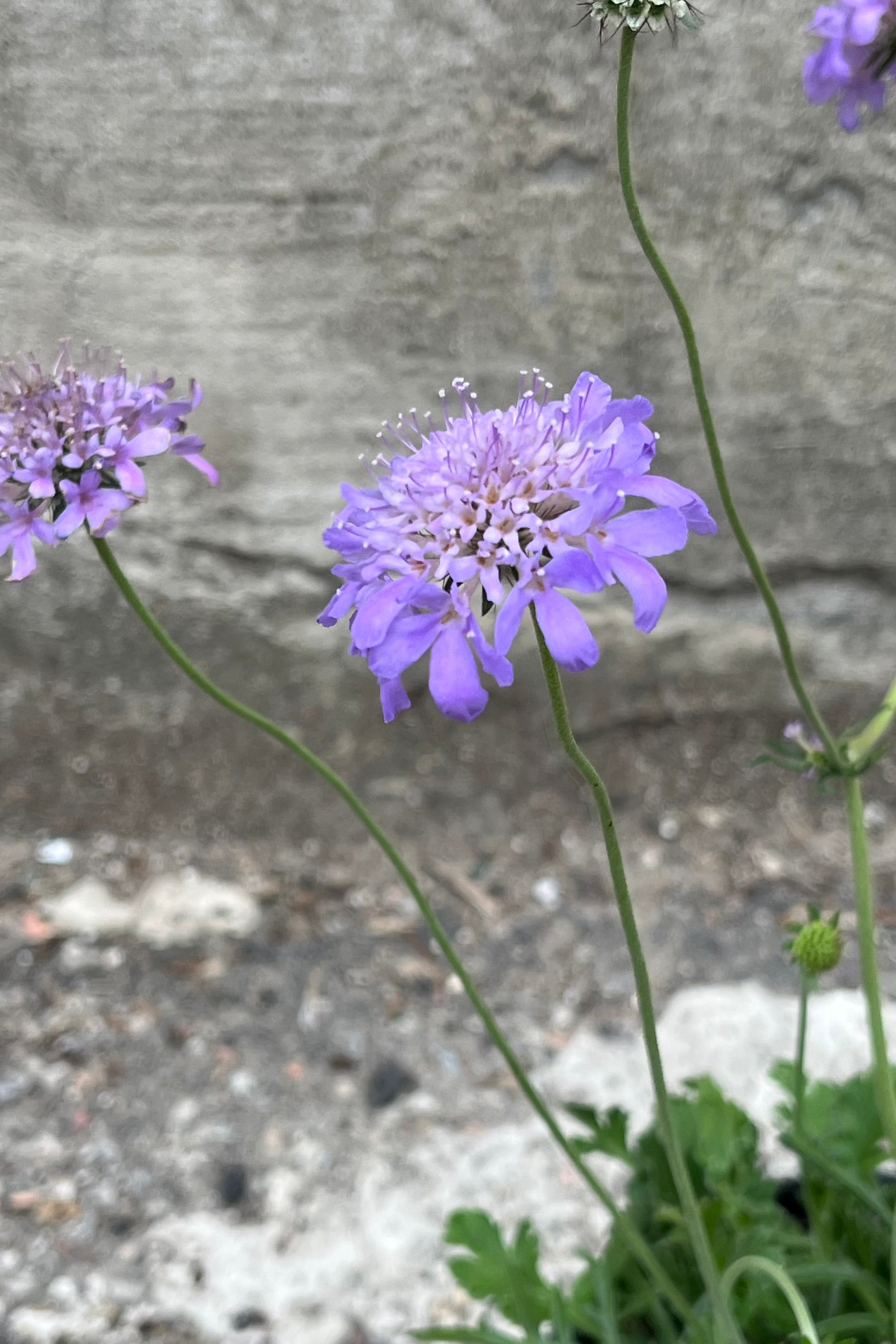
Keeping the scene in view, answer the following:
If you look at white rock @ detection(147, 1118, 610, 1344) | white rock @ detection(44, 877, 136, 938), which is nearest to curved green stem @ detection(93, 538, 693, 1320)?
white rock @ detection(147, 1118, 610, 1344)

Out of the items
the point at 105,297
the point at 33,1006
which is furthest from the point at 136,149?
the point at 33,1006

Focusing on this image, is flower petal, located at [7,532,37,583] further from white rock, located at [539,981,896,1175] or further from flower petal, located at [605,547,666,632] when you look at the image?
white rock, located at [539,981,896,1175]

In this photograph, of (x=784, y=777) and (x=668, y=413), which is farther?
(x=784, y=777)

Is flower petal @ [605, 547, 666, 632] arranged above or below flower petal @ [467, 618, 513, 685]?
above

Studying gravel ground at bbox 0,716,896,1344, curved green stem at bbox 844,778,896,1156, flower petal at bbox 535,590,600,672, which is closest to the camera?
flower petal at bbox 535,590,600,672

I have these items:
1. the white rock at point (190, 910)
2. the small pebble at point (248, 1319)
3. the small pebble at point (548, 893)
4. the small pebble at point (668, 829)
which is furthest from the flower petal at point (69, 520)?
the small pebble at point (668, 829)

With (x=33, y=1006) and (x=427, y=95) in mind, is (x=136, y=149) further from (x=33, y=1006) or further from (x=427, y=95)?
(x=33, y=1006)

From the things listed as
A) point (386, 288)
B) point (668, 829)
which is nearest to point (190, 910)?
point (668, 829)
